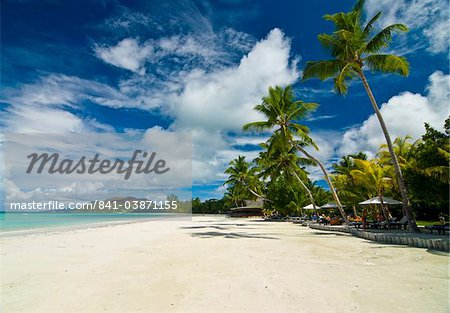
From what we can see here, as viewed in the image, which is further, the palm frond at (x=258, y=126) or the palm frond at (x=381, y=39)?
the palm frond at (x=258, y=126)

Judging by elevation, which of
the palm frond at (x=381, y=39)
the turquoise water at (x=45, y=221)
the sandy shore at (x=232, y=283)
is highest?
the palm frond at (x=381, y=39)

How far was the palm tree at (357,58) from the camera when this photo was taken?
1268cm

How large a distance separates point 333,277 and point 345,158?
22743 mm

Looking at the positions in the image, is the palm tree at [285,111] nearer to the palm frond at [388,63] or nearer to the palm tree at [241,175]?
the palm frond at [388,63]

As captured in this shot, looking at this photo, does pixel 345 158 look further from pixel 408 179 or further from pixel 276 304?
pixel 276 304

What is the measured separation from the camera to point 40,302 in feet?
15.3

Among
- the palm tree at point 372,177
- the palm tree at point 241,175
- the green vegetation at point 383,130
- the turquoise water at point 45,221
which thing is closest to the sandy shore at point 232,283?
the green vegetation at point 383,130

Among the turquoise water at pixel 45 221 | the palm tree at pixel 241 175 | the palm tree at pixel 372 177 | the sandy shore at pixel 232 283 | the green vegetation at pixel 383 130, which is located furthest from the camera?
the palm tree at pixel 241 175

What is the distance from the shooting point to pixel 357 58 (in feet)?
45.8

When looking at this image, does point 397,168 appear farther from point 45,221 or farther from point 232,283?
point 45,221

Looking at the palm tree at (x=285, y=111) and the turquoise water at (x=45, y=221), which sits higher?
the palm tree at (x=285, y=111)

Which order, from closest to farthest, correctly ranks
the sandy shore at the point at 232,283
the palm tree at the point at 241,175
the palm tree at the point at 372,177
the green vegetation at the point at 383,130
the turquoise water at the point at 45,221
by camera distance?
the sandy shore at the point at 232,283
the green vegetation at the point at 383,130
the palm tree at the point at 372,177
the turquoise water at the point at 45,221
the palm tree at the point at 241,175

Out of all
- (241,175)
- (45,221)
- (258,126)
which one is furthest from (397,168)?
(45,221)

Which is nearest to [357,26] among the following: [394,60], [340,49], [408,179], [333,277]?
[340,49]
